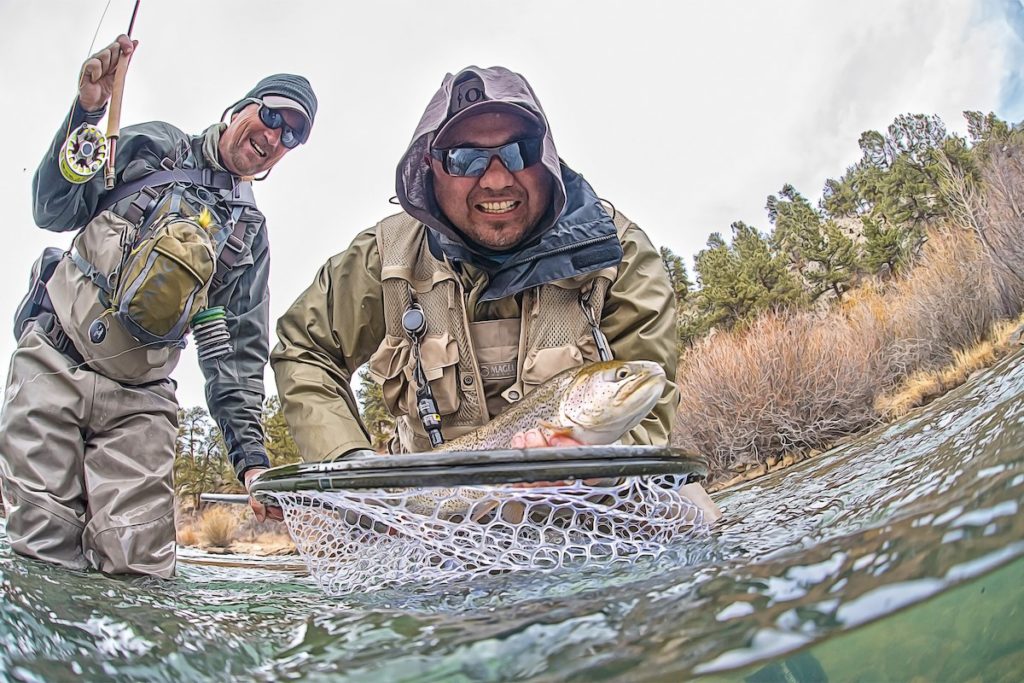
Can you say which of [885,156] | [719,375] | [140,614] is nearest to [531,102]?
[140,614]

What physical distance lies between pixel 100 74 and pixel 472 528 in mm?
1532

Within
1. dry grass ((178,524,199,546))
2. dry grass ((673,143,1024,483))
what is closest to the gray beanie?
dry grass ((673,143,1024,483))

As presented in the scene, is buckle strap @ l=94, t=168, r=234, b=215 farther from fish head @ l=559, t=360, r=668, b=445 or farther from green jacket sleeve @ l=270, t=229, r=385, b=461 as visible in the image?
fish head @ l=559, t=360, r=668, b=445

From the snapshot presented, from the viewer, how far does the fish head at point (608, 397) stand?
1.44 m

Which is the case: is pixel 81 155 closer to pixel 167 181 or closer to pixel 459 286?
pixel 167 181

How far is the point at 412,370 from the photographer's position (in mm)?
1822

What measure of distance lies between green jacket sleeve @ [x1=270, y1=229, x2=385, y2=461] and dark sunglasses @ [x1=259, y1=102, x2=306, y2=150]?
704 millimetres

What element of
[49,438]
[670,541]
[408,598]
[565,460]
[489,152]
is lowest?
[670,541]

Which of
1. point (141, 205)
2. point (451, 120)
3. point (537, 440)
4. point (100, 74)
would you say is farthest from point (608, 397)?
point (100, 74)

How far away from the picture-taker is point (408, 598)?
1200mm

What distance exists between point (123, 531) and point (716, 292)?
10305 millimetres

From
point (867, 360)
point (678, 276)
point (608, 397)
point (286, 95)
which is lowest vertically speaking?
point (867, 360)

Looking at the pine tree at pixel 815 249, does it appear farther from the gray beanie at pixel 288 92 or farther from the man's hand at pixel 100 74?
the man's hand at pixel 100 74

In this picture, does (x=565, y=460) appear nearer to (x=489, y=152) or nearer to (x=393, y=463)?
(x=393, y=463)
